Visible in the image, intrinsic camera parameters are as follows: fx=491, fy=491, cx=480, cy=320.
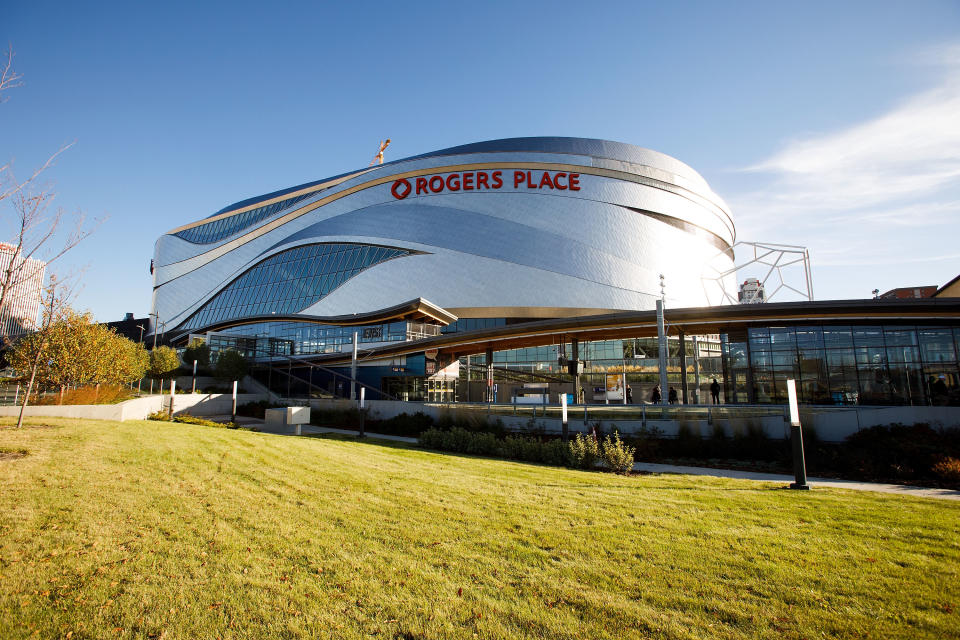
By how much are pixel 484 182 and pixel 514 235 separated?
7128mm

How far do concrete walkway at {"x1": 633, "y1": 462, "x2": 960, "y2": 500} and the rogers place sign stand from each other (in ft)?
127

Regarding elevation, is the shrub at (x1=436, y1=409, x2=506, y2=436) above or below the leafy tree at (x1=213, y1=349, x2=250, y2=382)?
below

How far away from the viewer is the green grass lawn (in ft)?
13.9

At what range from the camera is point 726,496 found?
902 centimetres

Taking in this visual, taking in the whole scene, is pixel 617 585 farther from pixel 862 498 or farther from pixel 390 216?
pixel 390 216

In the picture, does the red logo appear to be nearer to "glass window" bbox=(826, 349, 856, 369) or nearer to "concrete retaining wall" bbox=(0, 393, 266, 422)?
"concrete retaining wall" bbox=(0, 393, 266, 422)

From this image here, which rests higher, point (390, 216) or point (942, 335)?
point (390, 216)

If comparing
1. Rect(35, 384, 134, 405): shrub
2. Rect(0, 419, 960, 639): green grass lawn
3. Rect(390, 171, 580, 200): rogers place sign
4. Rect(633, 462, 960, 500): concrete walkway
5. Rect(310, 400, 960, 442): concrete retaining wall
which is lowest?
Rect(633, 462, 960, 500): concrete walkway

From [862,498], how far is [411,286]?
145 ft

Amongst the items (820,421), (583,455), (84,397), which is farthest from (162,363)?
(820,421)

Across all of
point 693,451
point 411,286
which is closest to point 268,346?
point 411,286

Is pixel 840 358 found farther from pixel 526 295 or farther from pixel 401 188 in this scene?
pixel 401 188

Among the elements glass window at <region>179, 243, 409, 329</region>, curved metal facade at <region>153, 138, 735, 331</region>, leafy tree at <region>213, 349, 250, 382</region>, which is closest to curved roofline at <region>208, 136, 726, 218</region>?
curved metal facade at <region>153, 138, 735, 331</region>

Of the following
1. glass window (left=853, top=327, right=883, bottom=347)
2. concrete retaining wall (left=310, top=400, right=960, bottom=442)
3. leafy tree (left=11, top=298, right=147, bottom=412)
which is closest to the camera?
concrete retaining wall (left=310, top=400, right=960, bottom=442)
